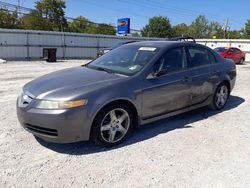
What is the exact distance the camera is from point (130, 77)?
428cm

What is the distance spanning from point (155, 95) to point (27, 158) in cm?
213

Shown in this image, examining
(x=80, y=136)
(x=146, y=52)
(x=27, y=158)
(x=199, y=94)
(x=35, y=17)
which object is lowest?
(x=27, y=158)

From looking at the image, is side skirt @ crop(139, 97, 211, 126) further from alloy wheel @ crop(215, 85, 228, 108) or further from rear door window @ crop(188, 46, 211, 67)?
rear door window @ crop(188, 46, 211, 67)

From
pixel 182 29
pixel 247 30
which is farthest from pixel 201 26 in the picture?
pixel 247 30

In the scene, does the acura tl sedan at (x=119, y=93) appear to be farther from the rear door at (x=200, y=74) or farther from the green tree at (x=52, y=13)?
the green tree at (x=52, y=13)

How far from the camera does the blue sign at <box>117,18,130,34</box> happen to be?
35.6 meters

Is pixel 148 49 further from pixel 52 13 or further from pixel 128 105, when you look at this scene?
pixel 52 13

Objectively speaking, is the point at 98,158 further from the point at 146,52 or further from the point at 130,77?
the point at 146,52

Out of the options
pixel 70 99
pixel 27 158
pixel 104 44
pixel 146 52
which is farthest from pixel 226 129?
pixel 104 44

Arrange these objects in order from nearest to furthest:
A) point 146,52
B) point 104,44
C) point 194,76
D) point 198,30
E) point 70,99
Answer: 1. point 70,99
2. point 146,52
3. point 194,76
4. point 104,44
5. point 198,30

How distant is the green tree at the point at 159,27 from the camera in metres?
66.7

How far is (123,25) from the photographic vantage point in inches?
1423

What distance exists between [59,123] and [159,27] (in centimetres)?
6610

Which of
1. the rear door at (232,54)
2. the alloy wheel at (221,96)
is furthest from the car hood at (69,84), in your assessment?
the rear door at (232,54)
